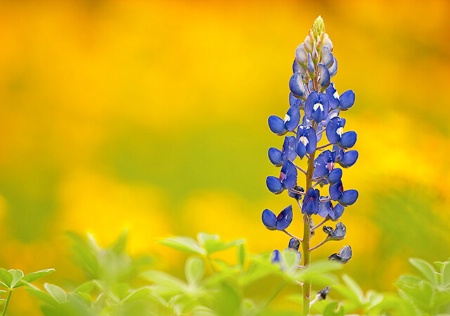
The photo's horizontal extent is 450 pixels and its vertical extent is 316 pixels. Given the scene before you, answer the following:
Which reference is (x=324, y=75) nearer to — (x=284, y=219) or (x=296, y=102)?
(x=296, y=102)

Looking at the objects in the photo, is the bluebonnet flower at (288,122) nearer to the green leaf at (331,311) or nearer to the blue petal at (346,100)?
the blue petal at (346,100)

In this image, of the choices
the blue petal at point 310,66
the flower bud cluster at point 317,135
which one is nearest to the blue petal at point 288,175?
the flower bud cluster at point 317,135

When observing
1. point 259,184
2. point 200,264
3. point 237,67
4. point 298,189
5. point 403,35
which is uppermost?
point 403,35

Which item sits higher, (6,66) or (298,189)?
(6,66)

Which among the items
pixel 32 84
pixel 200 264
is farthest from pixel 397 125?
pixel 200 264

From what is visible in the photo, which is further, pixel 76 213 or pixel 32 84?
pixel 32 84

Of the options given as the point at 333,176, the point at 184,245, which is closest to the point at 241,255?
the point at 184,245

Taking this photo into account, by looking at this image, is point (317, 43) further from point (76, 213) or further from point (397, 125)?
point (76, 213)
